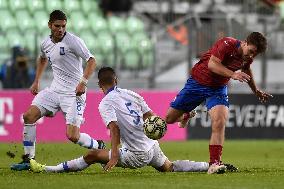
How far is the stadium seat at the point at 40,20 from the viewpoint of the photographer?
2501cm

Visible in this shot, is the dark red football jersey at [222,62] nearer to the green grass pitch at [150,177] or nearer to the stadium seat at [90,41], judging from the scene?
the green grass pitch at [150,177]

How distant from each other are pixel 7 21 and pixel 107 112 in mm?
14290

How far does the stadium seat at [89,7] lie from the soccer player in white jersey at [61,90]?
13.1m

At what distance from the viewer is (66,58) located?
43.9 feet

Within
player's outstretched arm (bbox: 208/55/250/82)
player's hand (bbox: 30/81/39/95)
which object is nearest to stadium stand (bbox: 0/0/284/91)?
player's hand (bbox: 30/81/39/95)

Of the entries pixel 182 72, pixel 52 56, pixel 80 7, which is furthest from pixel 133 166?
pixel 80 7

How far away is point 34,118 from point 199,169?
2.54 meters

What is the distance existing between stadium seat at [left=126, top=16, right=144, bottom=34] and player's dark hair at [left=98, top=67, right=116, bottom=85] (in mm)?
14086

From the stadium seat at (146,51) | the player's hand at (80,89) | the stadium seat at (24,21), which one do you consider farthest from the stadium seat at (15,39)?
the player's hand at (80,89)

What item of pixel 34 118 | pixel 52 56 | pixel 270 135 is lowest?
pixel 270 135

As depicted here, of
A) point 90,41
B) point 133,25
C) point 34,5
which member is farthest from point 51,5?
point 90,41

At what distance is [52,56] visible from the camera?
44.0 feet

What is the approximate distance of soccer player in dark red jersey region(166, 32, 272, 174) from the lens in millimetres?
11551

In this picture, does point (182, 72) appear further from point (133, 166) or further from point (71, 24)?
point (133, 166)
